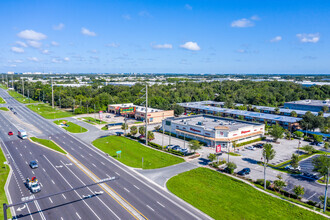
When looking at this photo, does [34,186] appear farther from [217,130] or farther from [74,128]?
[74,128]

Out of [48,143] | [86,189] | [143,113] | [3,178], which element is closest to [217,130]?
[86,189]

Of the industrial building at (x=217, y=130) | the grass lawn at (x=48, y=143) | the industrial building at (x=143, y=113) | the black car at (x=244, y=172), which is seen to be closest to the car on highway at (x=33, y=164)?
the grass lawn at (x=48, y=143)

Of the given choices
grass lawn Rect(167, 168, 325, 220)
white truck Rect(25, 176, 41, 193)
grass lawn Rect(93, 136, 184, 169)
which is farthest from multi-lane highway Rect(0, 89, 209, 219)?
grass lawn Rect(93, 136, 184, 169)

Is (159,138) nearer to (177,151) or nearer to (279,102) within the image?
(177,151)

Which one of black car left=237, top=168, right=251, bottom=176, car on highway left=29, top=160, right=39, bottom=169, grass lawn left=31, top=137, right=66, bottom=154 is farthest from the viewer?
grass lawn left=31, top=137, right=66, bottom=154

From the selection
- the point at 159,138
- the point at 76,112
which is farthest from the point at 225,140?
the point at 76,112

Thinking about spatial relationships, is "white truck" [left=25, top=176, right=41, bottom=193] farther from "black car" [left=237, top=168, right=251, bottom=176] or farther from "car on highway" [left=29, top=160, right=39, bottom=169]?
"black car" [left=237, top=168, right=251, bottom=176]
